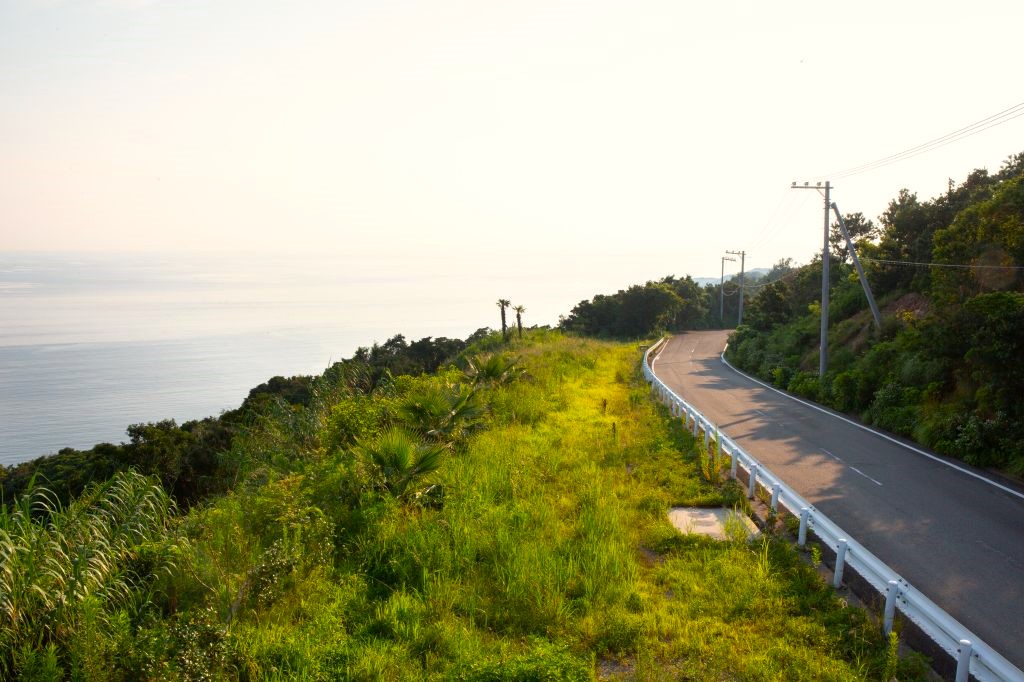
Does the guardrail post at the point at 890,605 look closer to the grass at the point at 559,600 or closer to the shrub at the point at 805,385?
the grass at the point at 559,600

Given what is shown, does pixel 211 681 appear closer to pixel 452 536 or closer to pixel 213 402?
pixel 452 536

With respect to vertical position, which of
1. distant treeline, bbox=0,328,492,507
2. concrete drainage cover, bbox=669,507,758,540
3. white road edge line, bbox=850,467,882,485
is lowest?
distant treeline, bbox=0,328,492,507

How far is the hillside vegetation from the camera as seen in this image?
5500 mm

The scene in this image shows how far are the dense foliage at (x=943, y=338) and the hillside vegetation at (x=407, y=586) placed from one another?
8.65 metres

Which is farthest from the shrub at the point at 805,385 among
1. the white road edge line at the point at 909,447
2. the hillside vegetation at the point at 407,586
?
the hillside vegetation at the point at 407,586

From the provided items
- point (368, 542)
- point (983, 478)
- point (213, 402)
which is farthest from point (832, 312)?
point (213, 402)

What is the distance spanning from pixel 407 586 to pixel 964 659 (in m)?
5.45

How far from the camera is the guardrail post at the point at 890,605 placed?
21.6ft

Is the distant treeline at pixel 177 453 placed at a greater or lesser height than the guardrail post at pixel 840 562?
lesser

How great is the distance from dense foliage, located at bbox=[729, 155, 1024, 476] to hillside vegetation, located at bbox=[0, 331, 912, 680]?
28.4ft

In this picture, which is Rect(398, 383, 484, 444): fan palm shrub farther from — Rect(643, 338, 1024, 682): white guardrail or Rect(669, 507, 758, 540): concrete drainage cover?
Rect(643, 338, 1024, 682): white guardrail

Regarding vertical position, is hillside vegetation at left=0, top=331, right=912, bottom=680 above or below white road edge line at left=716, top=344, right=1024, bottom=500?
above

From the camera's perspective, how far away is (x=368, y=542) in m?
8.54

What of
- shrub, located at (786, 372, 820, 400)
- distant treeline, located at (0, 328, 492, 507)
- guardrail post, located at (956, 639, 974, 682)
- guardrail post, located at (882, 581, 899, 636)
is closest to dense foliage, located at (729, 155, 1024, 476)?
shrub, located at (786, 372, 820, 400)
